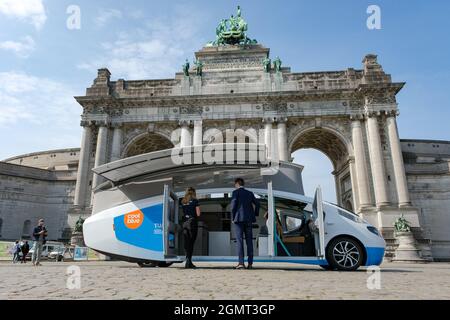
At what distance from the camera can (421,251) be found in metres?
25.0

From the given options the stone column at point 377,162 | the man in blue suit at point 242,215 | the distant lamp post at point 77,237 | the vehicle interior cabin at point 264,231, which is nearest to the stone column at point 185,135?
the distant lamp post at point 77,237

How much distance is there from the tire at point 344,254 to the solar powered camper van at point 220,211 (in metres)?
0.02

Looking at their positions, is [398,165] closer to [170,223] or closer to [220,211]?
[220,211]

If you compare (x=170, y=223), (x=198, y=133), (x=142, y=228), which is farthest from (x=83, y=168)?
(x=170, y=223)

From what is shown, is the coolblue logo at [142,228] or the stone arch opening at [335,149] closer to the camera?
the coolblue logo at [142,228]

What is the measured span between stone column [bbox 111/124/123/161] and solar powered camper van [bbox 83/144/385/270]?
21.5 meters

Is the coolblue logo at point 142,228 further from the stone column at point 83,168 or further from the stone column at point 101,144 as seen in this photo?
the stone column at point 101,144

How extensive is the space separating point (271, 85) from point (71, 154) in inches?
1163

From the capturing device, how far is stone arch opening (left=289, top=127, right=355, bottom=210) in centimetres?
3044

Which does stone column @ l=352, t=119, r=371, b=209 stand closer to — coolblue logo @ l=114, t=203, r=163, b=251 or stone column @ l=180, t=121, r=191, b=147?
stone column @ l=180, t=121, r=191, b=147

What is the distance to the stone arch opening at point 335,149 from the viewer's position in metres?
30.4

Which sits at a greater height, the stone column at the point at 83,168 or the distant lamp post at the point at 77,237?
the stone column at the point at 83,168

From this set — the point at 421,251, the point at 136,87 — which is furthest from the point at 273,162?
the point at 136,87

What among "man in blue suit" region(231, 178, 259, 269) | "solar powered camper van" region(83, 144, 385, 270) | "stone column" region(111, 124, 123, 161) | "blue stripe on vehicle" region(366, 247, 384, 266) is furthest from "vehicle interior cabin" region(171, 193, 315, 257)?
"stone column" region(111, 124, 123, 161)
